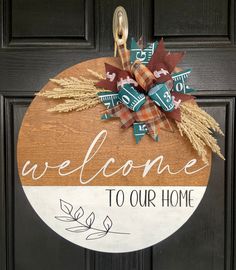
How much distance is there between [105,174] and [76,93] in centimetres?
17

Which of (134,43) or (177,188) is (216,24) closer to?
(134,43)

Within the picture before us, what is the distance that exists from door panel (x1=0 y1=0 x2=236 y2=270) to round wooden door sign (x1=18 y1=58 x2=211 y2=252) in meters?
0.05

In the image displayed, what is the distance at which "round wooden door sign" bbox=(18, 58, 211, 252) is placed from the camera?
715 mm

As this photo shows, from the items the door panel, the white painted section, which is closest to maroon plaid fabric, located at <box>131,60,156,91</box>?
the door panel

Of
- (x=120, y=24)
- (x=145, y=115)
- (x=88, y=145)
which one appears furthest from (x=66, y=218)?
(x=120, y=24)

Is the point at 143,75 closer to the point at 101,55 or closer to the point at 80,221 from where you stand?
the point at 101,55

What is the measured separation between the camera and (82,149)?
0.72 m

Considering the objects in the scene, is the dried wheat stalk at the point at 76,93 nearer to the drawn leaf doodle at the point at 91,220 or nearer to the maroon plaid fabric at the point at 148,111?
the maroon plaid fabric at the point at 148,111

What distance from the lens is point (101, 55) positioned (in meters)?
0.75

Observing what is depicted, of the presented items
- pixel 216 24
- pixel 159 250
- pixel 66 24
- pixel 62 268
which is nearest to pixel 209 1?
pixel 216 24

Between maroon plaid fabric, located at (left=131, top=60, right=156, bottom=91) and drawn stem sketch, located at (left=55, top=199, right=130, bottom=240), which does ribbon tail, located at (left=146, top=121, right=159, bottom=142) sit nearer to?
maroon plaid fabric, located at (left=131, top=60, right=156, bottom=91)

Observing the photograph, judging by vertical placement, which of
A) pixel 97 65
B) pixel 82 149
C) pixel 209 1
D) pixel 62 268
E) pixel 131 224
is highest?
pixel 209 1

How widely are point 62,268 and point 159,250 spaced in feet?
0.69

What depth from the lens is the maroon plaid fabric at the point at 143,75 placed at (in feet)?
2.19
